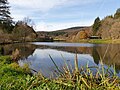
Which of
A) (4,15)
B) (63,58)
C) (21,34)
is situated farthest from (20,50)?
(63,58)

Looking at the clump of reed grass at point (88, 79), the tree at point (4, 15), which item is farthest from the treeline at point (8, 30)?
the clump of reed grass at point (88, 79)

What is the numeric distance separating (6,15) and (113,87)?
42.4 meters

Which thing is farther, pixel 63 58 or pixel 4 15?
pixel 4 15

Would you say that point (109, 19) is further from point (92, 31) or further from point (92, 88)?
point (92, 88)

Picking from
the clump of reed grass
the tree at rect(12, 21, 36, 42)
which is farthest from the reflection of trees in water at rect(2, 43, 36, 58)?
the clump of reed grass

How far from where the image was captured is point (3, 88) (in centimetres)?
489

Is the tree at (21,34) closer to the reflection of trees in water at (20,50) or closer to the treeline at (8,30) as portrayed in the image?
the treeline at (8,30)

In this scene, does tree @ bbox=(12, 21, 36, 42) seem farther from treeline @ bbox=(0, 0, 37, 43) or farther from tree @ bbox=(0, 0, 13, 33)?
tree @ bbox=(0, 0, 13, 33)

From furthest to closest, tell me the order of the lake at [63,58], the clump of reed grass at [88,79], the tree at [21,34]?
the tree at [21,34]
the lake at [63,58]
the clump of reed grass at [88,79]

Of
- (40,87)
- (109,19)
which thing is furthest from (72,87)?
(109,19)

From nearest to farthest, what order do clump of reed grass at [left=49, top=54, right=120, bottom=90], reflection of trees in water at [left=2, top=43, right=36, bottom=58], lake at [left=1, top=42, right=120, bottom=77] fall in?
clump of reed grass at [left=49, top=54, right=120, bottom=90] → lake at [left=1, top=42, right=120, bottom=77] → reflection of trees in water at [left=2, top=43, right=36, bottom=58]

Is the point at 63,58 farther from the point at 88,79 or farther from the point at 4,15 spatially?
the point at 4,15

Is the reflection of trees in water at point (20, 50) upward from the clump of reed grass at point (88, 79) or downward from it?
downward

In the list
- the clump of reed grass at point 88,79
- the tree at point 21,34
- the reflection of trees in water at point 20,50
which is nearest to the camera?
the clump of reed grass at point 88,79
